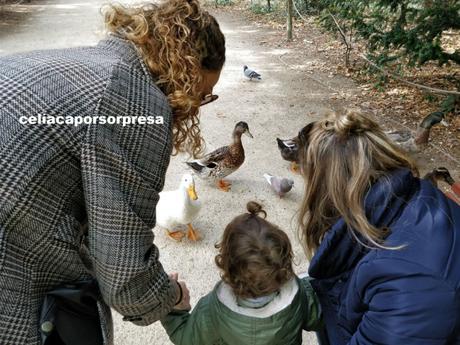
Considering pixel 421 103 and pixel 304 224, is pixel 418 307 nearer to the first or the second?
pixel 304 224

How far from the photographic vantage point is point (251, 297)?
1.82 meters

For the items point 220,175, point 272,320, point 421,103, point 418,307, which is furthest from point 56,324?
point 421,103

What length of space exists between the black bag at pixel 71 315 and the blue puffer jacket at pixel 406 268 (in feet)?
2.89

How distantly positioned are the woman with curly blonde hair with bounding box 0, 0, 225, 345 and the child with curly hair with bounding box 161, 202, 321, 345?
405mm

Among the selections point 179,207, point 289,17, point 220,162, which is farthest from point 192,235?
point 289,17

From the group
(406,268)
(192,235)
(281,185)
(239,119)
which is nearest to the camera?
(406,268)

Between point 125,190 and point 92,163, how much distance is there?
0.14 metres

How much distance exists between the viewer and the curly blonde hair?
52.5 inches

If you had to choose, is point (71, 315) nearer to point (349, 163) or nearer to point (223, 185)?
point (349, 163)

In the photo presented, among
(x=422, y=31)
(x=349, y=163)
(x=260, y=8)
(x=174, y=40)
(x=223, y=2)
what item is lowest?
(x=223, y=2)

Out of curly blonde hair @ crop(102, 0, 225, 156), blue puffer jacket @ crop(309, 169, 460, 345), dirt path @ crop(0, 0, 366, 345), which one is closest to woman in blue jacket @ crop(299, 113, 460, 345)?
blue puffer jacket @ crop(309, 169, 460, 345)

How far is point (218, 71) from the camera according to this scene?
5.04 feet

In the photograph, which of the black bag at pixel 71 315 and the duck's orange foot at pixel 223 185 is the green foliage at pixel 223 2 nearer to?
the duck's orange foot at pixel 223 185

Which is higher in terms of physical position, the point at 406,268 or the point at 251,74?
the point at 406,268
